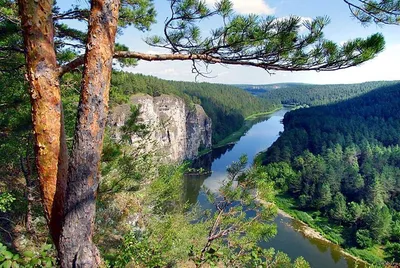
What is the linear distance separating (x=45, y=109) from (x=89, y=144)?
0.43 m

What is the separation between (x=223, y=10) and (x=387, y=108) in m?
80.8

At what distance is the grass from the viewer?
21055mm

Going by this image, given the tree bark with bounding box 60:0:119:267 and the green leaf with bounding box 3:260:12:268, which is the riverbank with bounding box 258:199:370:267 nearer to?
the tree bark with bounding box 60:0:119:267

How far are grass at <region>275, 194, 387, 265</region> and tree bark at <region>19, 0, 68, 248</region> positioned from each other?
65.9 ft

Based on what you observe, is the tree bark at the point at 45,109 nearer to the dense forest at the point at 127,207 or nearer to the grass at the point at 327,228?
the dense forest at the point at 127,207

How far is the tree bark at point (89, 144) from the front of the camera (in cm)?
199

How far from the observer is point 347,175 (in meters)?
33.8

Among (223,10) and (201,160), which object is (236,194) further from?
(201,160)

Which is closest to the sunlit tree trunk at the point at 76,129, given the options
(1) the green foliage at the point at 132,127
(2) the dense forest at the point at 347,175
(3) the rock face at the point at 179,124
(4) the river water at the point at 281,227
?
(1) the green foliage at the point at 132,127

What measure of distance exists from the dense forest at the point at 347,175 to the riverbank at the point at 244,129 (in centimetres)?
1094

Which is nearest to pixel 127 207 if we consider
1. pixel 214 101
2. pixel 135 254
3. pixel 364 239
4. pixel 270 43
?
pixel 135 254

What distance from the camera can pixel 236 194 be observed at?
6.12m

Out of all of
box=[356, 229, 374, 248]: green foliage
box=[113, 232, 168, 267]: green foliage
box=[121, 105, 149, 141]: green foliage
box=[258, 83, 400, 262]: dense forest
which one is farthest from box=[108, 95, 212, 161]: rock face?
box=[113, 232, 168, 267]: green foliage

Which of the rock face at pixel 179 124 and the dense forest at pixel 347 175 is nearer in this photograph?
the dense forest at pixel 347 175
